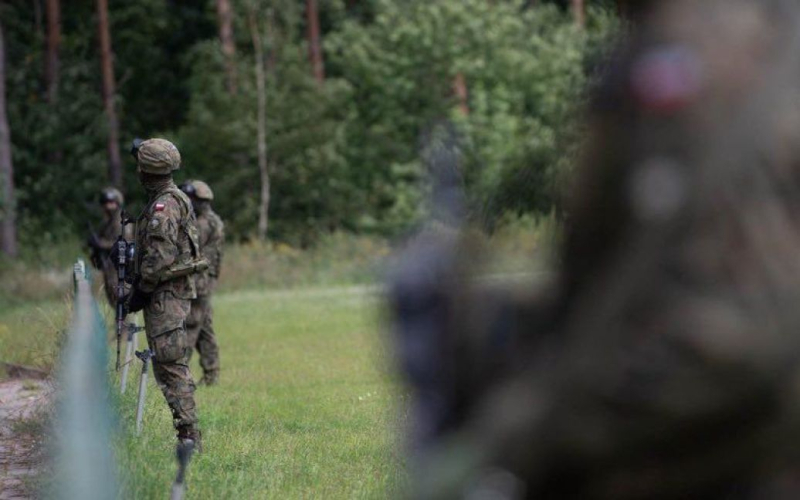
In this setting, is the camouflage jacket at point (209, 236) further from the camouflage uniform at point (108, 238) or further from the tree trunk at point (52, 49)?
the tree trunk at point (52, 49)

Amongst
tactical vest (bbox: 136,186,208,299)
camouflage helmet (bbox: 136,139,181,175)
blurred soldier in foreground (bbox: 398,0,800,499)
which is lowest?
tactical vest (bbox: 136,186,208,299)

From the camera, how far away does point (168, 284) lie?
31.9 ft

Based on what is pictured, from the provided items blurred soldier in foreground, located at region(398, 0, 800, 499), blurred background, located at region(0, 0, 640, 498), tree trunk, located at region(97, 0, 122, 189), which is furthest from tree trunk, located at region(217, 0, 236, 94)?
blurred soldier in foreground, located at region(398, 0, 800, 499)

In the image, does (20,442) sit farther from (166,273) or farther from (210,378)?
(210,378)

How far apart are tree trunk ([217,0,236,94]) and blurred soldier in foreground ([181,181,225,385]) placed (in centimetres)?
2783

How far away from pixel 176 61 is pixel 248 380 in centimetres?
3388

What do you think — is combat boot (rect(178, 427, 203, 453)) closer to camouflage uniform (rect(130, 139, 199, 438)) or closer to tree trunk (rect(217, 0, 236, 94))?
camouflage uniform (rect(130, 139, 199, 438))

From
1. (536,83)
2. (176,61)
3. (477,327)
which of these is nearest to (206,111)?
(176,61)

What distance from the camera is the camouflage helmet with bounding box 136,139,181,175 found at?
9711mm

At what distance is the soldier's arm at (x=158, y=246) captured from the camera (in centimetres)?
956

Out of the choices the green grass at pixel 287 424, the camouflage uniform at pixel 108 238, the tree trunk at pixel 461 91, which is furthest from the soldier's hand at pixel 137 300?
the tree trunk at pixel 461 91

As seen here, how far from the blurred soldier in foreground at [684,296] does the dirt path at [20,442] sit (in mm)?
5869

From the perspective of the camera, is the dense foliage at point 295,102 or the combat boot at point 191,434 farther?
the dense foliage at point 295,102

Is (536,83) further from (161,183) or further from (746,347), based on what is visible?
(746,347)
